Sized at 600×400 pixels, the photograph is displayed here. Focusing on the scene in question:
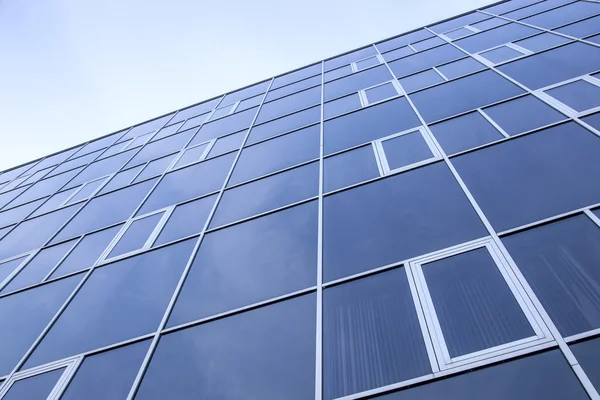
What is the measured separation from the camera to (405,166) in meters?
7.51

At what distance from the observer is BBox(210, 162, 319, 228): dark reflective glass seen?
26.9 ft

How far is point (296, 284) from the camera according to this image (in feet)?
19.6

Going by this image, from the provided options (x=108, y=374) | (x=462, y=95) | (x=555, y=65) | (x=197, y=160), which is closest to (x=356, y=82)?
(x=462, y=95)

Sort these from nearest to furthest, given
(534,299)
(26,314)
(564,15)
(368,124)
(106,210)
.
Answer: (534,299) < (26,314) < (368,124) < (106,210) < (564,15)

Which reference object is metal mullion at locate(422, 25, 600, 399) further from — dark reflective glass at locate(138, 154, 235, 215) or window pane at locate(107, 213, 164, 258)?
window pane at locate(107, 213, 164, 258)

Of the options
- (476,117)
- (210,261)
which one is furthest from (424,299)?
(476,117)

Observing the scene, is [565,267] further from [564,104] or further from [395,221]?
[564,104]

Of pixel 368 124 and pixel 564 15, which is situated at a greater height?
pixel 564 15

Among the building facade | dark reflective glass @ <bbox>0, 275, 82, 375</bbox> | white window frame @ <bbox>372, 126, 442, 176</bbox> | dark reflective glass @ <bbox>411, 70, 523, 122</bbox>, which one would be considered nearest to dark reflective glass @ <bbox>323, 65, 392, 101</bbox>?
the building facade

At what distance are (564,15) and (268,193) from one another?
9.67 m

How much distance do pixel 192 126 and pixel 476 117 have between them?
10.7 meters

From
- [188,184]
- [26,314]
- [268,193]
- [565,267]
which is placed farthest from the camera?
[188,184]

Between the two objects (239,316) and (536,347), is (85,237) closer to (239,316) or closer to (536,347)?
(239,316)

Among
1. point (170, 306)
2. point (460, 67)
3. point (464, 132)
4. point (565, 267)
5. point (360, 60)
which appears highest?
point (360, 60)
